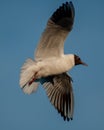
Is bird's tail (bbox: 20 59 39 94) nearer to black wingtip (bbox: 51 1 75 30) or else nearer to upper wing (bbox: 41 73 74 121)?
upper wing (bbox: 41 73 74 121)

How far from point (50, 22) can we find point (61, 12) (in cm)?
30

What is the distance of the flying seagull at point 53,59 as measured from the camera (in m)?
15.1

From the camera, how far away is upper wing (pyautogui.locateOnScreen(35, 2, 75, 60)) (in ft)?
49.5

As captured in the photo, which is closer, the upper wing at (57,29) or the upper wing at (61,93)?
the upper wing at (57,29)

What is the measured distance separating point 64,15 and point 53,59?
89 cm

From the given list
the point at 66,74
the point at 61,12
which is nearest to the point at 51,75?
the point at 66,74

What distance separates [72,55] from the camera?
1562 centimetres

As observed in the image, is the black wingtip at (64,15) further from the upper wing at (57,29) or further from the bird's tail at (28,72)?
the bird's tail at (28,72)

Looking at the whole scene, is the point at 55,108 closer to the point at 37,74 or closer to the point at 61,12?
the point at 37,74

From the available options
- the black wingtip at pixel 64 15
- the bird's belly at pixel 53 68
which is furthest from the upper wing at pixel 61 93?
the black wingtip at pixel 64 15

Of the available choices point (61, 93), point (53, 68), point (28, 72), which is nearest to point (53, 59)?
point (53, 68)

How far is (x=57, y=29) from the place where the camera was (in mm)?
15180

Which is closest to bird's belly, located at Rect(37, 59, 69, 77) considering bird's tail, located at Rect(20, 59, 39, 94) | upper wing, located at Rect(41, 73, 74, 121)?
bird's tail, located at Rect(20, 59, 39, 94)

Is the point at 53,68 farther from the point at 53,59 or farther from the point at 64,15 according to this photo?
the point at 64,15
